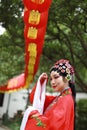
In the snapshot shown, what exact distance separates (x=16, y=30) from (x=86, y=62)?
261 centimetres

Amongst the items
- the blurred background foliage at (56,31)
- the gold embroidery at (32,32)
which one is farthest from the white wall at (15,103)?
the gold embroidery at (32,32)

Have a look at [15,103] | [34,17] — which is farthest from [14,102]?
[34,17]

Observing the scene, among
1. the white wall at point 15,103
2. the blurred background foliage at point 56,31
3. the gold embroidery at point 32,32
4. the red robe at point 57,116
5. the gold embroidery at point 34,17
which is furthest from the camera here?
the white wall at point 15,103

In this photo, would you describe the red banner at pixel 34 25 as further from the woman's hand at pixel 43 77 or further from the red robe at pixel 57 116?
the red robe at pixel 57 116

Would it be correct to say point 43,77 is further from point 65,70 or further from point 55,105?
point 55,105

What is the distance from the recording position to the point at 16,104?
24.5 metres

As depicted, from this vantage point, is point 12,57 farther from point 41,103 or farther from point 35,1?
point 41,103

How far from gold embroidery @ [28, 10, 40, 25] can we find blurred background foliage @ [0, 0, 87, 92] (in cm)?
108

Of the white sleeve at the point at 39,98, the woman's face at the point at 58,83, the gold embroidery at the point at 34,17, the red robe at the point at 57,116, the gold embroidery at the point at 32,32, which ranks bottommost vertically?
the red robe at the point at 57,116

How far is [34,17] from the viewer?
6746 millimetres

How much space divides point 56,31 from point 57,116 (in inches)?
285

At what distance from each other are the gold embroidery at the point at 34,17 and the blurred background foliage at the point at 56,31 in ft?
3.53

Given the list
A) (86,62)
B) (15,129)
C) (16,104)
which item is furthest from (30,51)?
(16,104)

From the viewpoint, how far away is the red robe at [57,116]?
151 inches
